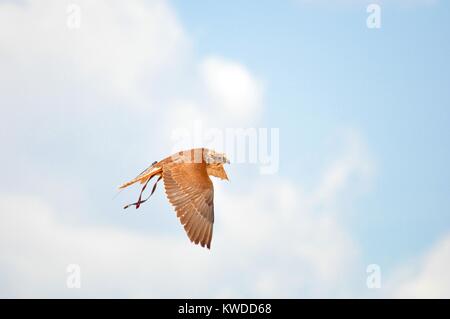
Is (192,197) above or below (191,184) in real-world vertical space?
below

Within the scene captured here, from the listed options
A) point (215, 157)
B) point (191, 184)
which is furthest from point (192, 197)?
point (215, 157)

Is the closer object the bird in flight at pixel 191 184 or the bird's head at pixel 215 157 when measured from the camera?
the bird in flight at pixel 191 184

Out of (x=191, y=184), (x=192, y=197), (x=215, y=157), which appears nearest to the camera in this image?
(x=192, y=197)

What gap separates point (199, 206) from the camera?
48.1 ft

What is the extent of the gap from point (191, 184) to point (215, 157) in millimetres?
854

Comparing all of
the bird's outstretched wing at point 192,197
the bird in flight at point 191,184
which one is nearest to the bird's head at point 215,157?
the bird in flight at point 191,184

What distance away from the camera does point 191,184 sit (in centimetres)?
1479

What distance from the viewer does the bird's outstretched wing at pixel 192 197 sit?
14.2 m

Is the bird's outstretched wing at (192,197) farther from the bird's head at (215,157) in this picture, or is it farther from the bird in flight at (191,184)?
the bird's head at (215,157)

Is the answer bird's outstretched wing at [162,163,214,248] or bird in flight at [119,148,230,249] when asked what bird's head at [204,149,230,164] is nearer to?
bird in flight at [119,148,230,249]

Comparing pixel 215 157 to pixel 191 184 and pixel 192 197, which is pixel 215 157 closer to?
pixel 191 184
